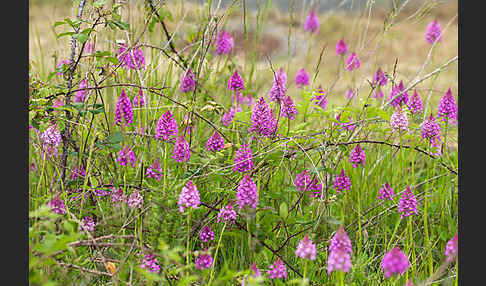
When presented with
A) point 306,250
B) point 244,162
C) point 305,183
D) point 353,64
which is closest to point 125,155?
point 244,162

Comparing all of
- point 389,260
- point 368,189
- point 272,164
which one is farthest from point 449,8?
point 389,260

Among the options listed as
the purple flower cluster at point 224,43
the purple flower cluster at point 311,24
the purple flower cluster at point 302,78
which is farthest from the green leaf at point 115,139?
the purple flower cluster at point 311,24

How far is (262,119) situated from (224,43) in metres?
1.20

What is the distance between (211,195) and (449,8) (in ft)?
25.2

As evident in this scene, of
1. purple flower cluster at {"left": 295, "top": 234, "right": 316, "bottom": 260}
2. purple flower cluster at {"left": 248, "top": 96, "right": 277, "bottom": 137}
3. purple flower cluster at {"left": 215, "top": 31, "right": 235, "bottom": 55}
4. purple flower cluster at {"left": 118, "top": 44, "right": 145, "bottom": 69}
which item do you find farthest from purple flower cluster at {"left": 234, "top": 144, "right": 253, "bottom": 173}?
purple flower cluster at {"left": 215, "top": 31, "right": 235, "bottom": 55}

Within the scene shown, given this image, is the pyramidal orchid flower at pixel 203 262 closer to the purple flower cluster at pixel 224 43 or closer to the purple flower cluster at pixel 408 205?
the purple flower cluster at pixel 408 205

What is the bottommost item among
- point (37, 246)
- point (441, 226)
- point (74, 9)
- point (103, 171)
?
point (441, 226)

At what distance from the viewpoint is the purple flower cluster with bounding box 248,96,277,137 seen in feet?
5.77

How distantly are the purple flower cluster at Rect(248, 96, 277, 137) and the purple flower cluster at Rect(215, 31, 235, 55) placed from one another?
1.15 metres

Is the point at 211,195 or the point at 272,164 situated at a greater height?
the point at 272,164

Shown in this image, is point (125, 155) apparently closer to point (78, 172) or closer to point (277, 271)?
point (78, 172)

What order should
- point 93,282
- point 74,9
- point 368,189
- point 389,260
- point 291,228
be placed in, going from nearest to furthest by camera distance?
1. point 389,260
2. point 93,282
3. point 291,228
4. point 74,9
5. point 368,189

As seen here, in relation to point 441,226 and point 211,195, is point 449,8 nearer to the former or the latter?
point 441,226

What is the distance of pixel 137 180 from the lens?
1803mm
